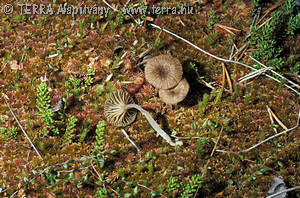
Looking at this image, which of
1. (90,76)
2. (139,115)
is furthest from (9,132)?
(139,115)

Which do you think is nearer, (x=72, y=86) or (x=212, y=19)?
(x=72, y=86)

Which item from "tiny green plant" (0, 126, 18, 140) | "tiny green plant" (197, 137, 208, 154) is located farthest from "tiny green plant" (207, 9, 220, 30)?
"tiny green plant" (0, 126, 18, 140)

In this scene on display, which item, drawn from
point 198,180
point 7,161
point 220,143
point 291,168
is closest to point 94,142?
point 7,161

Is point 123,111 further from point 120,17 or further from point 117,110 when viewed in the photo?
point 120,17

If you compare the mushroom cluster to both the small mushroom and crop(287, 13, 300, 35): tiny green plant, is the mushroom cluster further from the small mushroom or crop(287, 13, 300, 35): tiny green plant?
crop(287, 13, 300, 35): tiny green plant

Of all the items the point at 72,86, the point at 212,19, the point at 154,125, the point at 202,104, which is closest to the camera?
the point at 154,125

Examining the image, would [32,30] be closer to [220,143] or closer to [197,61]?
[197,61]
